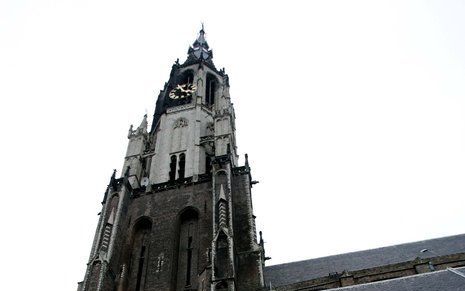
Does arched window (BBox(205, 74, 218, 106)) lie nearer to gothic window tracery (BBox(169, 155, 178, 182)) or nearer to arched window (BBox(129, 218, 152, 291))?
gothic window tracery (BBox(169, 155, 178, 182))

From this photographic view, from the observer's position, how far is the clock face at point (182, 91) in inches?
1363

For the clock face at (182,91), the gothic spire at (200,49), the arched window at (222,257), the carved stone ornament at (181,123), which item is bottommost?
the arched window at (222,257)

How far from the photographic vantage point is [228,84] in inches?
1451

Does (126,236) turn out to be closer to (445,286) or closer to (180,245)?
(180,245)

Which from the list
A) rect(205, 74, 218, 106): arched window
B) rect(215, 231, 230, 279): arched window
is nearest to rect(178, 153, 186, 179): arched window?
rect(205, 74, 218, 106): arched window

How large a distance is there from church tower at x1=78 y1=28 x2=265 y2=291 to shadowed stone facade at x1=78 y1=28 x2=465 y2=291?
50mm

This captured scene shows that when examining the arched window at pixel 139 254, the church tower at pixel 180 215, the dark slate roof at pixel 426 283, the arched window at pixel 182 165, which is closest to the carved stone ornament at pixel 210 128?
the church tower at pixel 180 215

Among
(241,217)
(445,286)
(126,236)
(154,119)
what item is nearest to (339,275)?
(241,217)

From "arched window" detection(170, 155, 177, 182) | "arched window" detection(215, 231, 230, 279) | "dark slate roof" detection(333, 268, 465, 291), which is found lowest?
"dark slate roof" detection(333, 268, 465, 291)

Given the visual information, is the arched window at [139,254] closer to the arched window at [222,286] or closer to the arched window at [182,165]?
the arched window at [182,165]

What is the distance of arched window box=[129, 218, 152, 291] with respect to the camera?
72.0 feet

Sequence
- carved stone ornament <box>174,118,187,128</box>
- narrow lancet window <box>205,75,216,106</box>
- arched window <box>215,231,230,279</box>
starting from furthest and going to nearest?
1. narrow lancet window <box>205,75,216,106</box>
2. carved stone ornament <box>174,118,187,128</box>
3. arched window <box>215,231,230,279</box>

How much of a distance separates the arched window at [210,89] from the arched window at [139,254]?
12.1m

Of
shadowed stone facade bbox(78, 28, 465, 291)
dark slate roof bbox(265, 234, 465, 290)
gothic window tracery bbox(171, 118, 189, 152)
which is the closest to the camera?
shadowed stone facade bbox(78, 28, 465, 291)
